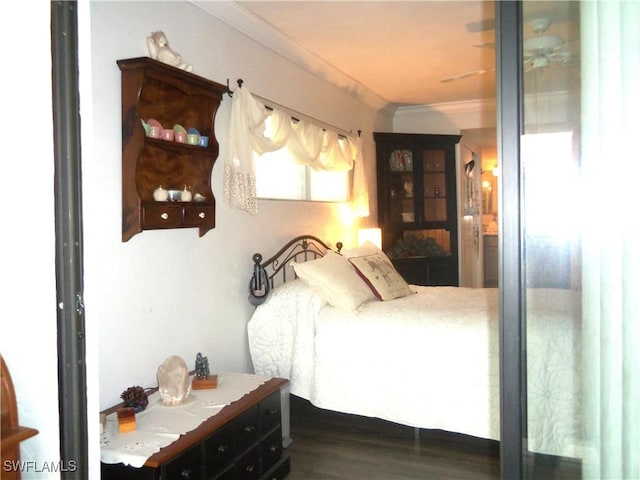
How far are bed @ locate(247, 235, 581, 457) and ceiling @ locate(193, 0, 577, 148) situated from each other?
1.55 m

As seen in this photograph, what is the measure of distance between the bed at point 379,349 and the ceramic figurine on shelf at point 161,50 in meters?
1.31

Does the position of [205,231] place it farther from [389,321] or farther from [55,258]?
[55,258]

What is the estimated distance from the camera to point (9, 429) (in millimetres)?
1463

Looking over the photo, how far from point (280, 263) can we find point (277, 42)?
5.15ft

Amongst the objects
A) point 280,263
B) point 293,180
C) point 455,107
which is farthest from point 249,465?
point 455,107

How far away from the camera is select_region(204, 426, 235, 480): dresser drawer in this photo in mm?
2143

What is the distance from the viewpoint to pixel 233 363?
333 cm

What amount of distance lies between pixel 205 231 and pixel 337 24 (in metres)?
1.70

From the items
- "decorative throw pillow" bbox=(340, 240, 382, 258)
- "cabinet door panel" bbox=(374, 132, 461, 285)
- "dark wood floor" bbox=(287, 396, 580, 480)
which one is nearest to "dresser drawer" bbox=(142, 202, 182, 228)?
"dark wood floor" bbox=(287, 396, 580, 480)

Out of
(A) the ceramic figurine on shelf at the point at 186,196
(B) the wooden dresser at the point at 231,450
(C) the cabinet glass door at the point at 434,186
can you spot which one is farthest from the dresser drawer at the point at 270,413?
(C) the cabinet glass door at the point at 434,186

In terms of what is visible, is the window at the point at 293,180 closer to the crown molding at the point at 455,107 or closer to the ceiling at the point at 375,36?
the ceiling at the point at 375,36

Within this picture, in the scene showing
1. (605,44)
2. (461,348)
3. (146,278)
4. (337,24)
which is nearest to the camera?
(605,44)

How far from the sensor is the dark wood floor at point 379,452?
2.79 meters

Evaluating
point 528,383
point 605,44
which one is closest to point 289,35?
point 605,44
